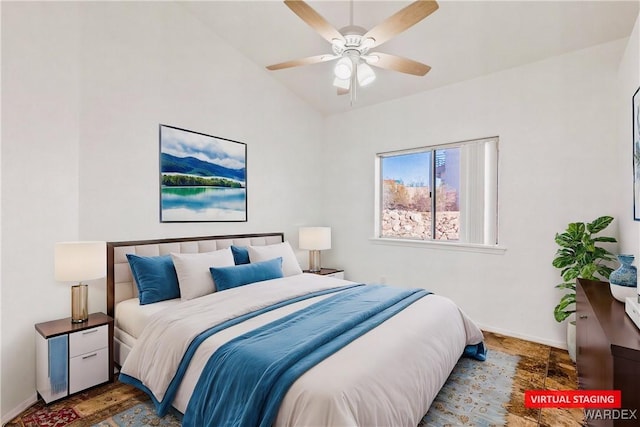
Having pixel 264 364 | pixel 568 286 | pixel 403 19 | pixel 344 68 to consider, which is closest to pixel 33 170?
pixel 264 364

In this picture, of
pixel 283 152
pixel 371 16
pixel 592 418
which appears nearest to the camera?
pixel 592 418

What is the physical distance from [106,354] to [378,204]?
346 centimetres

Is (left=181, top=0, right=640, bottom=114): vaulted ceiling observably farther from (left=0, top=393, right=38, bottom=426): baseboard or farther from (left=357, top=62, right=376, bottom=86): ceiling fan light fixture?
(left=0, top=393, right=38, bottom=426): baseboard

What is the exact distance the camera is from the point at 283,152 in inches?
174

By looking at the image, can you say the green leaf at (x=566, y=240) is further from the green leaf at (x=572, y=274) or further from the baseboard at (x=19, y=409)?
the baseboard at (x=19, y=409)

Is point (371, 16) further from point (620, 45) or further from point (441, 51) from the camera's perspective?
point (620, 45)

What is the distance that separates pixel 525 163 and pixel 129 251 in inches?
154

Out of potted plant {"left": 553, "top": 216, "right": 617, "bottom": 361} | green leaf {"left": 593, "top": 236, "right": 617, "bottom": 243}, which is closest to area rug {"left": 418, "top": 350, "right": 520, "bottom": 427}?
potted plant {"left": 553, "top": 216, "right": 617, "bottom": 361}

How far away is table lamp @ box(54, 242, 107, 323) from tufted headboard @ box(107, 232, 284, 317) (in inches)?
12.7

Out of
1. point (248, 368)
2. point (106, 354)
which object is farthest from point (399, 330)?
point (106, 354)

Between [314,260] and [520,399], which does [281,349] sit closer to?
[520,399]

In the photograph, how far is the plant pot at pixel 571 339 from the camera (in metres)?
2.75

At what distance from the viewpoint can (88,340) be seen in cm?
228

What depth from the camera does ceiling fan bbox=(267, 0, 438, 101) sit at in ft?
6.09
